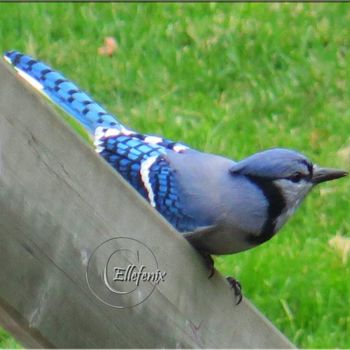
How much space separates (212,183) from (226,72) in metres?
2.86

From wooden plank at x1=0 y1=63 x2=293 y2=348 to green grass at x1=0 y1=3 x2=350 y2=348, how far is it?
2277 mm

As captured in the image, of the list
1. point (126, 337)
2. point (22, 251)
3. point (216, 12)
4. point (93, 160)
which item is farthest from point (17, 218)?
point (216, 12)

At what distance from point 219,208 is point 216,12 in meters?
3.37

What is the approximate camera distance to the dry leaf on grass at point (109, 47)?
19.1ft

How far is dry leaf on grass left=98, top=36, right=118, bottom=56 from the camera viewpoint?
5809 mm

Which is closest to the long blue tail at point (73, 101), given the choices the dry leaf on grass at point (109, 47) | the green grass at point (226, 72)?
the green grass at point (226, 72)

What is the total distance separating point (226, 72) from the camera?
5.66 meters

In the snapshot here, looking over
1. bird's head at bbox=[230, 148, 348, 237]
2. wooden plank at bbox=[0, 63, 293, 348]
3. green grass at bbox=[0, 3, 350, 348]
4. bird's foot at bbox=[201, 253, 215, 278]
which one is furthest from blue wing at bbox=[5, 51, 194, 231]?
green grass at bbox=[0, 3, 350, 348]

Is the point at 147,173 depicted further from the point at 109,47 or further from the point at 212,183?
the point at 109,47

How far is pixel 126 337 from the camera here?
1.97 metres

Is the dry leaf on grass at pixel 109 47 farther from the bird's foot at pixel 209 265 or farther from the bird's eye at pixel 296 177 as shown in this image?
the bird's foot at pixel 209 265

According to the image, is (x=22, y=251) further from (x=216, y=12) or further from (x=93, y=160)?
(x=216, y=12)

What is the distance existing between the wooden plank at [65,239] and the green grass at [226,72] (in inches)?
89.6

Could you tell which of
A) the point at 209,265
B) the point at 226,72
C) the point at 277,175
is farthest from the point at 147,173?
the point at 226,72
